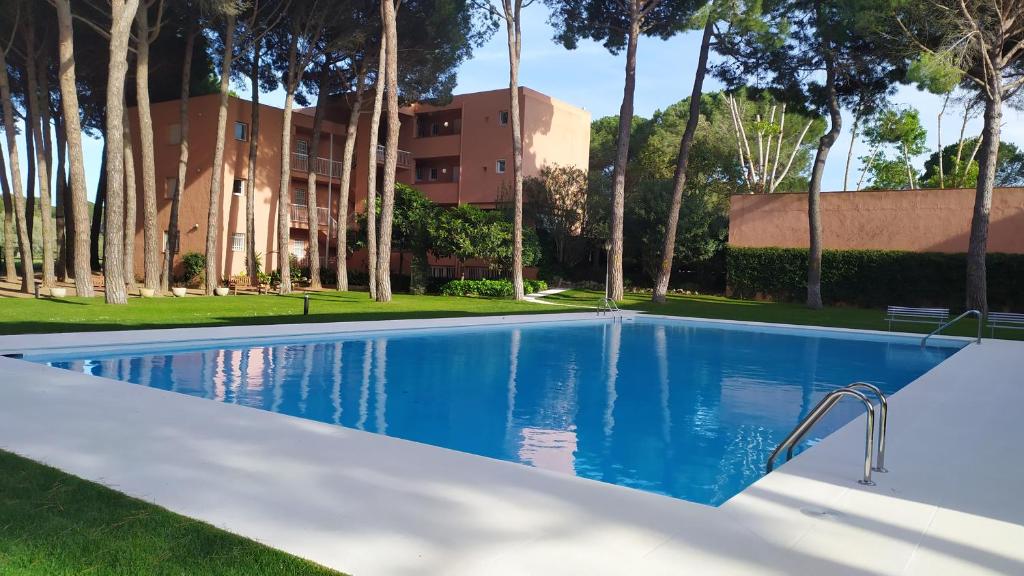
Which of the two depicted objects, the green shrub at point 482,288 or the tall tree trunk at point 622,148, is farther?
the green shrub at point 482,288

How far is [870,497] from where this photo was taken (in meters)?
4.34

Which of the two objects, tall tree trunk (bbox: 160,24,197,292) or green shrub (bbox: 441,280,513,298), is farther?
green shrub (bbox: 441,280,513,298)

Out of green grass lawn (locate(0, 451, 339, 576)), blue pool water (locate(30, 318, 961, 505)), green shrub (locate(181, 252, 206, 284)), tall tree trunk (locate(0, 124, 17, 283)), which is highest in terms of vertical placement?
tall tree trunk (locate(0, 124, 17, 283))

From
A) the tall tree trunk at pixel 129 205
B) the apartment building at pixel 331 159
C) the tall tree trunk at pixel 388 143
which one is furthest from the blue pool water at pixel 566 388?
the apartment building at pixel 331 159

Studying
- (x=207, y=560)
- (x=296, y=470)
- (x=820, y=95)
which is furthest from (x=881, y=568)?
(x=820, y=95)

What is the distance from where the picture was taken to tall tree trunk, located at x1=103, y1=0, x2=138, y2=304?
660 inches

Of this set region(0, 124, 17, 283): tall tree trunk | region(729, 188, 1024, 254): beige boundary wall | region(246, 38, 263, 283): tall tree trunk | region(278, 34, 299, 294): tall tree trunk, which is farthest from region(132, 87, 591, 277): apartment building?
region(729, 188, 1024, 254): beige boundary wall

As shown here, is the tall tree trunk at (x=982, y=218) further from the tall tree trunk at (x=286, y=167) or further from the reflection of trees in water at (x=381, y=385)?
the tall tree trunk at (x=286, y=167)

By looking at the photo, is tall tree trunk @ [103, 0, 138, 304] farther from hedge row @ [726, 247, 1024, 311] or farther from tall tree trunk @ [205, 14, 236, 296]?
hedge row @ [726, 247, 1024, 311]

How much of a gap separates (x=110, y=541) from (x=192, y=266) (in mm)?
26712

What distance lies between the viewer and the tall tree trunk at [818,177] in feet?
74.6

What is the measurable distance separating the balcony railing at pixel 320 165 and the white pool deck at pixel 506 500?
25.1 m

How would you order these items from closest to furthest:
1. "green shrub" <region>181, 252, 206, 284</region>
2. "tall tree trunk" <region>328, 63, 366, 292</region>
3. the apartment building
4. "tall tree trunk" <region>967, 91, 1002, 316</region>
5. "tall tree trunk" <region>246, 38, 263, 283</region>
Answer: "tall tree trunk" <region>967, 91, 1002, 316</region>
"tall tree trunk" <region>246, 38, 263, 283</region>
"tall tree trunk" <region>328, 63, 366, 292</region>
"green shrub" <region>181, 252, 206, 284</region>
the apartment building

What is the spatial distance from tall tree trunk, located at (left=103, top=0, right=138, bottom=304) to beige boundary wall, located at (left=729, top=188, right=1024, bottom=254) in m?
21.7
